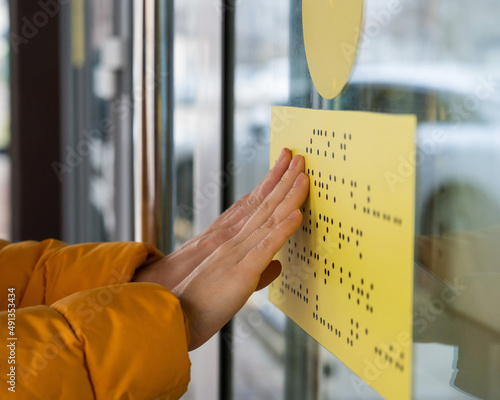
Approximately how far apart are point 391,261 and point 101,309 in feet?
0.77

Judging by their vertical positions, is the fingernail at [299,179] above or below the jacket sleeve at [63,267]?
above

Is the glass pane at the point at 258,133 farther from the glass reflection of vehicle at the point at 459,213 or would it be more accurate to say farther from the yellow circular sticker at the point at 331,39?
the glass reflection of vehicle at the point at 459,213

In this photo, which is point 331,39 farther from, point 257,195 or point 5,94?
point 5,94

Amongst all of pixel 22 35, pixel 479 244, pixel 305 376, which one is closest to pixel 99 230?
pixel 22 35

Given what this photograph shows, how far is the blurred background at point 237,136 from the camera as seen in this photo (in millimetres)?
442

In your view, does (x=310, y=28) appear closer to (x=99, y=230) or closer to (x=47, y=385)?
(x=47, y=385)

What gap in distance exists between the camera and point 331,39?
0.52m

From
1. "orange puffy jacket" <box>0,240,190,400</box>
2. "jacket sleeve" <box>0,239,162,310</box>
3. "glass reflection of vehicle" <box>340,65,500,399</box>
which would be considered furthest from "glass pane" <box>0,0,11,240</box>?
"glass reflection of vehicle" <box>340,65,500,399</box>

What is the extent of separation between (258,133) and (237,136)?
9cm

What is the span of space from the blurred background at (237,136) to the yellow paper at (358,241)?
0.26 ft

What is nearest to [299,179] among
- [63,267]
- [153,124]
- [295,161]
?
[295,161]

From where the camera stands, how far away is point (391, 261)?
0.37 m

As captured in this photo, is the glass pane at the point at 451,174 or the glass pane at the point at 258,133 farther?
the glass pane at the point at 258,133

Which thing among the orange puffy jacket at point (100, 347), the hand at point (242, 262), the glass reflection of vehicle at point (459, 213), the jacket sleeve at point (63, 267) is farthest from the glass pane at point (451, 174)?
the jacket sleeve at point (63, 267)
